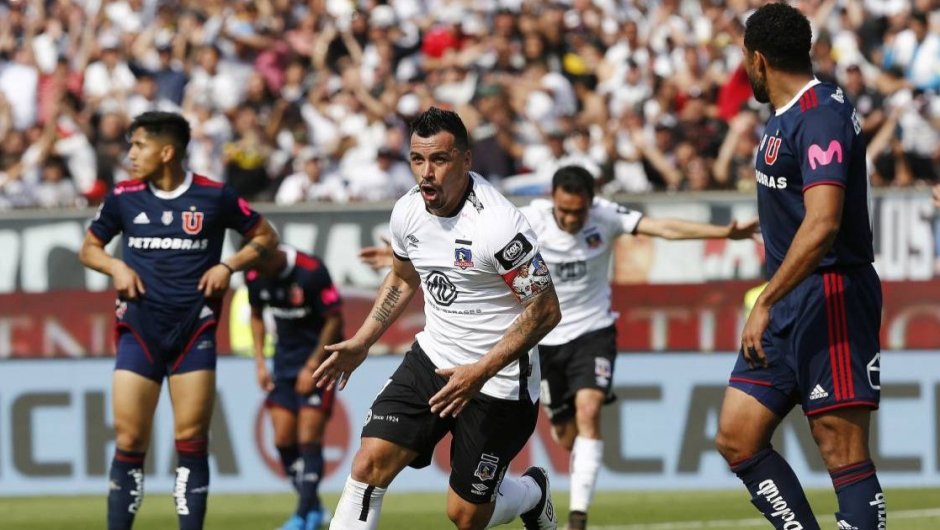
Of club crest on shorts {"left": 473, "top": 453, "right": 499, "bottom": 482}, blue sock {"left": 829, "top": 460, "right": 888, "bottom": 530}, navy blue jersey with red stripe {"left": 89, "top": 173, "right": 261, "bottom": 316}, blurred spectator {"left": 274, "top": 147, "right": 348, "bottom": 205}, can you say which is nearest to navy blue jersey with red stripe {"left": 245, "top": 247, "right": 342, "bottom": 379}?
navy blue jersey with red stripe {"left": 89, "top": 173, "right": 261, "bottom": 316}

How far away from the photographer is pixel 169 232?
387 inches

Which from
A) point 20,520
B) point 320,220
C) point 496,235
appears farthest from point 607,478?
point 496,235

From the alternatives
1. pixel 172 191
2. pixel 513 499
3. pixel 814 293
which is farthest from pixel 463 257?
pixel 172 191

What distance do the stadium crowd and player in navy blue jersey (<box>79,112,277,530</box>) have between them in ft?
20.4

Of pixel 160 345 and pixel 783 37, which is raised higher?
pixel 783 37

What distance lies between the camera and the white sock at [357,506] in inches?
291

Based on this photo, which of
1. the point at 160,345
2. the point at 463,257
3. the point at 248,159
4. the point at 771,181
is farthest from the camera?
the point at 248,159

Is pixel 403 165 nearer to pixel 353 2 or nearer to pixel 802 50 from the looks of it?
pixel 353 2

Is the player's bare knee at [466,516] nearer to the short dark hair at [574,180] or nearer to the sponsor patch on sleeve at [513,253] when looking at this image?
the sponsor patch on sleeve at [513,253]

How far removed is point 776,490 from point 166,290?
4.45 m

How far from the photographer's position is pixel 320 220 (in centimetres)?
1495

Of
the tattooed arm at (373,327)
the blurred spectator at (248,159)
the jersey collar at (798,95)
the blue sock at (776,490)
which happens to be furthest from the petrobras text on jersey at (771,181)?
the blurred spectator at (248,159)

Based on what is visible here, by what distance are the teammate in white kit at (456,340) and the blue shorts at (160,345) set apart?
2272 millimetres

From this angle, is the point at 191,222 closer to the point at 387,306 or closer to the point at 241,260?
the point at 241,260
